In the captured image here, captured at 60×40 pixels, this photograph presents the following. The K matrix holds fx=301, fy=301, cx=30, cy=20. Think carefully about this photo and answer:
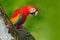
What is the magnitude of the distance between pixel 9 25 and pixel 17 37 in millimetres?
53

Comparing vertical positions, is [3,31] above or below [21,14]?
above

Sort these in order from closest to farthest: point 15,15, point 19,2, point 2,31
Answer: point 2,31
point 15,15
point 19,2

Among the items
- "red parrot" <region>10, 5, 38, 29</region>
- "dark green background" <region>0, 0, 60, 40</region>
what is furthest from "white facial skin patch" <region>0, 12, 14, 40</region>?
"dark green background" <region>0, 0, 60, 40</region>

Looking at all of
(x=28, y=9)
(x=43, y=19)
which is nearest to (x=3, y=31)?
(x=28, y=9)

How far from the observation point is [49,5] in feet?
7.10

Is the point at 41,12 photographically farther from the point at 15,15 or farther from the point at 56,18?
the point at 15,15

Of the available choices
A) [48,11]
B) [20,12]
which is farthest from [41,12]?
[20,12]

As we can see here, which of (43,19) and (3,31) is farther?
(43,19)

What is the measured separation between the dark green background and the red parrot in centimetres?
64

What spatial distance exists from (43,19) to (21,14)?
797 mm

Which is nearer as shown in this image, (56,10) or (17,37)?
(17,37)

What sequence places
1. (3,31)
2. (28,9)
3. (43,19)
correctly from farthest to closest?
(43,19)
(28,9)
(3,31)

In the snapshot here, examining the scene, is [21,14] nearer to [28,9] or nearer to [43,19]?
[28,9]

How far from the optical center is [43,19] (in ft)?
7.02
